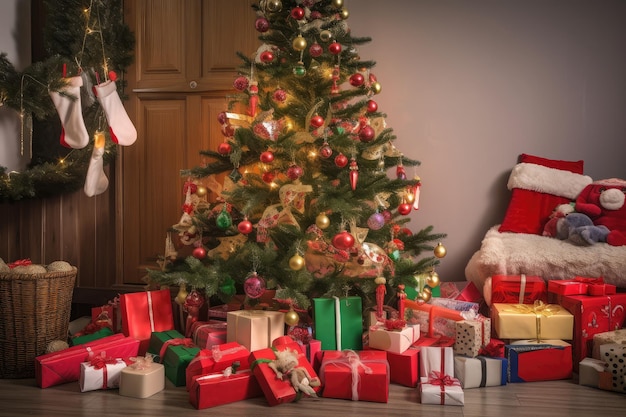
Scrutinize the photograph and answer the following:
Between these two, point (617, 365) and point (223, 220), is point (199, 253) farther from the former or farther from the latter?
point (617, 365)

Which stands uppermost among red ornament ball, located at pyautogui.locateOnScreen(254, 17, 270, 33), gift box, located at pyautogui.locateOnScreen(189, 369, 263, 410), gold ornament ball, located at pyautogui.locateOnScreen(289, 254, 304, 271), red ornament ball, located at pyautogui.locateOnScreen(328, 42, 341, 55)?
red ornament ball, located at pyautogui.locateOnScreen(254, 17, 270, 33)

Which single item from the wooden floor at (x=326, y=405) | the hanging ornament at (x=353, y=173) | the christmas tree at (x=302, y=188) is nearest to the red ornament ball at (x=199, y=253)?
the christmas tree at (x=302, y=188)

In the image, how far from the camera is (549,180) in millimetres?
3035

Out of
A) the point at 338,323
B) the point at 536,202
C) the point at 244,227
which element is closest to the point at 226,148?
the point at 244,227

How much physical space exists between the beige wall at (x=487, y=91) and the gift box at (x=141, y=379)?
174 centimetres

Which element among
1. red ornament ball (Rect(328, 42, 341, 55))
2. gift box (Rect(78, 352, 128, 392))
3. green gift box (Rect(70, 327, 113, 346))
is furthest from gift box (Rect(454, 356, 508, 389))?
green gift box (Rect(70, 327, 113, 346))

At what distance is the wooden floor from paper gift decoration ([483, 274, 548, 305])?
1.64 feet

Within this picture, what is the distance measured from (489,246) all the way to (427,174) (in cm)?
65

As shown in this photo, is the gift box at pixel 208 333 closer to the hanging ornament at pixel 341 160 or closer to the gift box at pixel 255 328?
the gift box at pixel 255 328

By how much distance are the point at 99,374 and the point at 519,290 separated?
5.73ft

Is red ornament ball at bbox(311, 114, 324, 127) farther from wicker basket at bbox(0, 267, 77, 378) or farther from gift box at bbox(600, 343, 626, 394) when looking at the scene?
gift box at bbox(600, 343, 626, 394)

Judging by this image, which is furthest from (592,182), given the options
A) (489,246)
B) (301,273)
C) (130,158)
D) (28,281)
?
(28,281)

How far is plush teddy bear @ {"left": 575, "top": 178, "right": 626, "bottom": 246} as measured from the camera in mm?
2791

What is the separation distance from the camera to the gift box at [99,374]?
2088 mm
